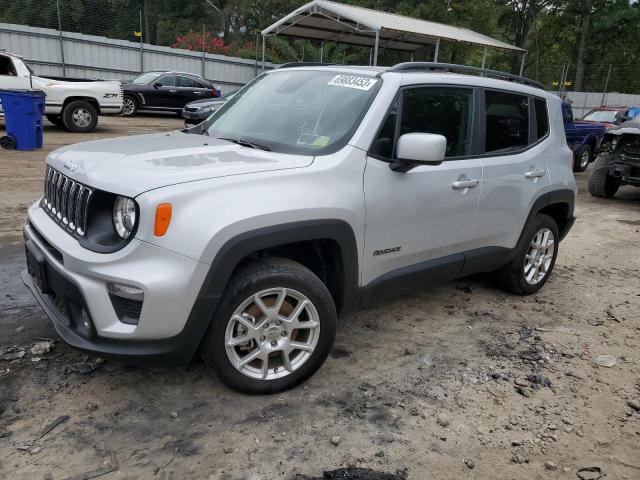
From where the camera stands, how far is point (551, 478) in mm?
2541

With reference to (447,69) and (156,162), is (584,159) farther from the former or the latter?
(156,162)

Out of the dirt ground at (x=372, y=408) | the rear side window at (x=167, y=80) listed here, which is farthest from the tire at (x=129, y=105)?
the dirt ground at (x=372, y=408)

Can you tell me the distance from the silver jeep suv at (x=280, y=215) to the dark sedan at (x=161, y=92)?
49.3 feet

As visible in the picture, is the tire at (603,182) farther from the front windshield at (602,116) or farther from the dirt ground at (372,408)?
the dirt ground at (372,408)

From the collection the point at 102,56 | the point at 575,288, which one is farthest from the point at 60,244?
the point at 102,56

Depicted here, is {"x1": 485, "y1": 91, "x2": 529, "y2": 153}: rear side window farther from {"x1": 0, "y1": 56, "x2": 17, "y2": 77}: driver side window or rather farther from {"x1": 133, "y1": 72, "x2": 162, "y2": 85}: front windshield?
{"x1": 133, "y1": 72, "x2": 162, "y2": 85}: front windshield

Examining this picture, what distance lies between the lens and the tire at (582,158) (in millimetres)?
13086

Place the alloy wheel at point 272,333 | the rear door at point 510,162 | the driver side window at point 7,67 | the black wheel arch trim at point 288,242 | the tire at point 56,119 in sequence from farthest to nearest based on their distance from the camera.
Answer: the tire at point 56,119, the driver side window at point 7,67, the rear door at point 510,162, the alloy wheel at point 272,333, the black wheel arch trim at point 288,242

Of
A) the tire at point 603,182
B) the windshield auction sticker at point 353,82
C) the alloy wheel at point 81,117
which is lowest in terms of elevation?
the tire at point 603,182

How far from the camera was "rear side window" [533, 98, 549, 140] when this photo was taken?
444 cm

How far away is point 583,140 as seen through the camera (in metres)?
12.9

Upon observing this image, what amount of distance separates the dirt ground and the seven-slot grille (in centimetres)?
89

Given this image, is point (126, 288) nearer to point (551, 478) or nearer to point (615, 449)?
point (551, 478)

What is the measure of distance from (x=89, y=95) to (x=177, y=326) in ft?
39.0
